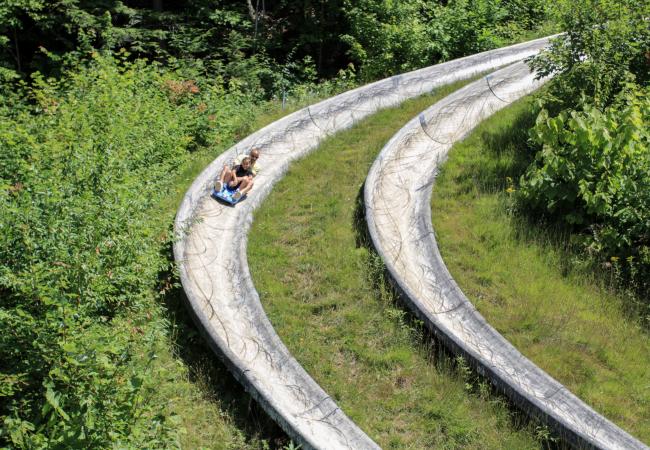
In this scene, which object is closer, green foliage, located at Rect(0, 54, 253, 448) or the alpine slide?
green foliage, located at Rect(0, 54, 253, 448)

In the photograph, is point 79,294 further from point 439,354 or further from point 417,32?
point 417,32

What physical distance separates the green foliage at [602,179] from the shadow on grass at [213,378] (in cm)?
481

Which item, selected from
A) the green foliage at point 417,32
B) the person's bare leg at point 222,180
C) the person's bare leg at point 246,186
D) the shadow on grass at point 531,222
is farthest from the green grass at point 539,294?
the green foliage at point 417,32

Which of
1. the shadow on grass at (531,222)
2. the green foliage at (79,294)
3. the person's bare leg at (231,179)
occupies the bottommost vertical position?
the shadow on grass at (531,222)

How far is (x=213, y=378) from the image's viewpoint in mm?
7961

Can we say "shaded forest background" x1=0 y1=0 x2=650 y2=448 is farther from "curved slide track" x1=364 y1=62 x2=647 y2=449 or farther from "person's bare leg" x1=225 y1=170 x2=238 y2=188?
"curved slide track" x1=364 y1=62 x2=647 y2=449

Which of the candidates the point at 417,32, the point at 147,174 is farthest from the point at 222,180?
the point at 417,32

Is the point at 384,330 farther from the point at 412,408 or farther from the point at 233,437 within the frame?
the point at 233,437

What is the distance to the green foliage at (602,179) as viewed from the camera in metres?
8.83

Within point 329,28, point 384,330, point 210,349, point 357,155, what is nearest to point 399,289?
point 384,330

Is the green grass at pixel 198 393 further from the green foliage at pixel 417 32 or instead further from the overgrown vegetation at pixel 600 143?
the green foliage at pixel 417 32

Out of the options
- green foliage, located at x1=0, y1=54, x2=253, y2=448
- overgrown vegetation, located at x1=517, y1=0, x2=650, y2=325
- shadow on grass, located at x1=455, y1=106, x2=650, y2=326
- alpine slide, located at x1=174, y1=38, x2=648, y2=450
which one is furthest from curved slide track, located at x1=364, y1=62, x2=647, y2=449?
green foliage, located at x1=0, y1=54, x2=253, y2=448

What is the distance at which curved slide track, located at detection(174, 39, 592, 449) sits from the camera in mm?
7121

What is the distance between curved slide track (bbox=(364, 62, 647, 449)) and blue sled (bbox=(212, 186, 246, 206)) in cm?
214
